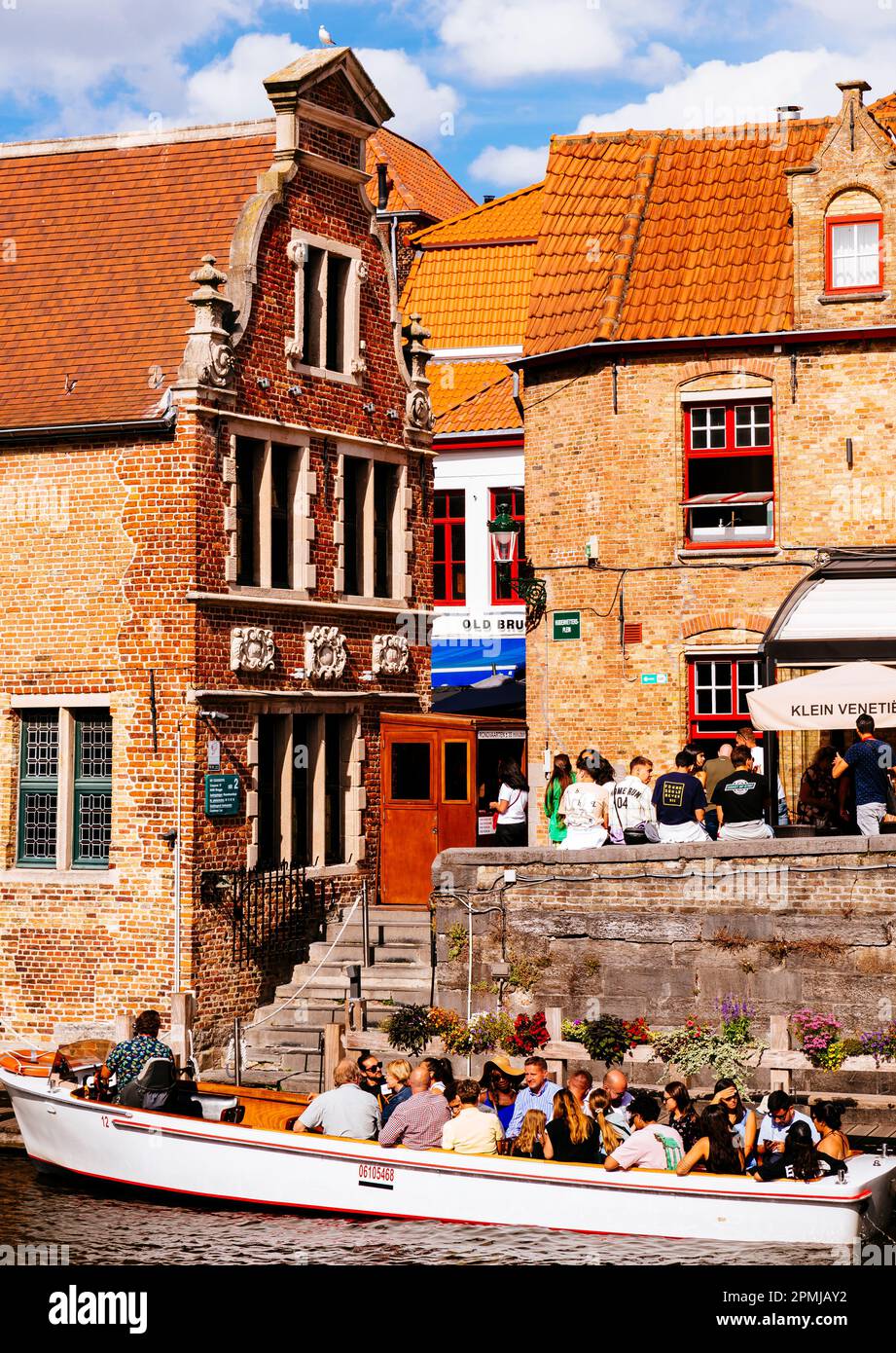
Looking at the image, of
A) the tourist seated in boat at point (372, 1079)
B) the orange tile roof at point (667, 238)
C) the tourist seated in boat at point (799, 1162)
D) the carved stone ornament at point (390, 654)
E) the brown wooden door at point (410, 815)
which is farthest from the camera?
the orange tile roof at point (667, 238)

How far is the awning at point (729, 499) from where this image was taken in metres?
27.9

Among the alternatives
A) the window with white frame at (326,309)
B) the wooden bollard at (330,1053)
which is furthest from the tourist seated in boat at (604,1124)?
the window with white frame at (326,309)

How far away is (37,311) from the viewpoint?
2600 cm

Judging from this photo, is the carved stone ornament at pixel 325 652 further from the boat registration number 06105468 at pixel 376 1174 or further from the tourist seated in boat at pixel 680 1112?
the tourist seated in boat at pixel 680 1112

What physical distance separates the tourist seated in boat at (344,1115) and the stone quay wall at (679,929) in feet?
10.8

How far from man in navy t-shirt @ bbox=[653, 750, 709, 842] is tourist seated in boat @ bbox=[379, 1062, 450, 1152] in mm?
5029

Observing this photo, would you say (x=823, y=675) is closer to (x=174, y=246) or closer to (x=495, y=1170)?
(x=495, y=1170)

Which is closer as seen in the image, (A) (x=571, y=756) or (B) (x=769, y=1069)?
(B) (x=769, y=1069)

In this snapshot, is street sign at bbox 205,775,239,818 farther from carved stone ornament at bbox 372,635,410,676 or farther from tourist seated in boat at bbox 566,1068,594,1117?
tourist seated in boat at bbox 566,1068,594,1117

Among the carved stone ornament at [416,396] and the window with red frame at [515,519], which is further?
the window with red frame at [515,519]

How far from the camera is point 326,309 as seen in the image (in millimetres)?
26281

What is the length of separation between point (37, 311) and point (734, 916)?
11718mm
